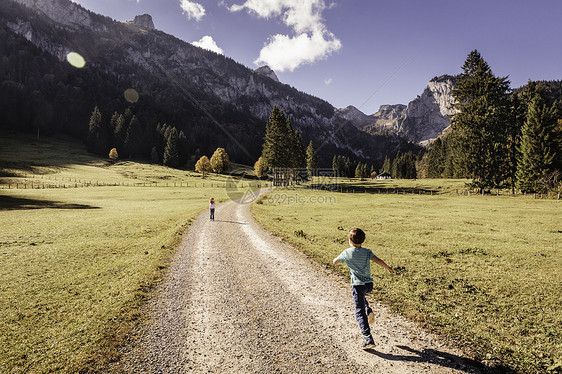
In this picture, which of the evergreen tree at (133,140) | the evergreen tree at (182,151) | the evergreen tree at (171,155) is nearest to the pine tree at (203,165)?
the evergreen tree at (171,155)

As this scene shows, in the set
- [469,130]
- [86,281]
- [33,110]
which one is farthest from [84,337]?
[33,110]

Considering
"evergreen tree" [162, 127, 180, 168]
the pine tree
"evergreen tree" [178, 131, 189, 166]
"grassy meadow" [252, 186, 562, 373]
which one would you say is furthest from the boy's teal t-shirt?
"evergreen tree" [178, 131, 189, 166]

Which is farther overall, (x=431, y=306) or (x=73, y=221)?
(x=73, y=221)

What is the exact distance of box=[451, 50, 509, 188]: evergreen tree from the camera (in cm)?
4247

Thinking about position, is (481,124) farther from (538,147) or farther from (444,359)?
(444,359)

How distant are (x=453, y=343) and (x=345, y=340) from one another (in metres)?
2.71

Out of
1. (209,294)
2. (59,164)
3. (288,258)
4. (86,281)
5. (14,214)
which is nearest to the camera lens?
(209,294)

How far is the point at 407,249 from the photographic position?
15148 mm

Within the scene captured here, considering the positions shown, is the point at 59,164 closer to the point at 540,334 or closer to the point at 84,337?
the point at 84,337

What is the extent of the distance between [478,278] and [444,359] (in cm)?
715

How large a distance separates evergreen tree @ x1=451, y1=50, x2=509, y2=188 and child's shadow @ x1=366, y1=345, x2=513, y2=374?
50123mm

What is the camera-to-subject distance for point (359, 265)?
6332 millimetres

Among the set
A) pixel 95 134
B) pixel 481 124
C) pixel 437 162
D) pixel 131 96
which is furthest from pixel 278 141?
pixel 131 96

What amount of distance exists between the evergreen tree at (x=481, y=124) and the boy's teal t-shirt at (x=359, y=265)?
50238 mm
